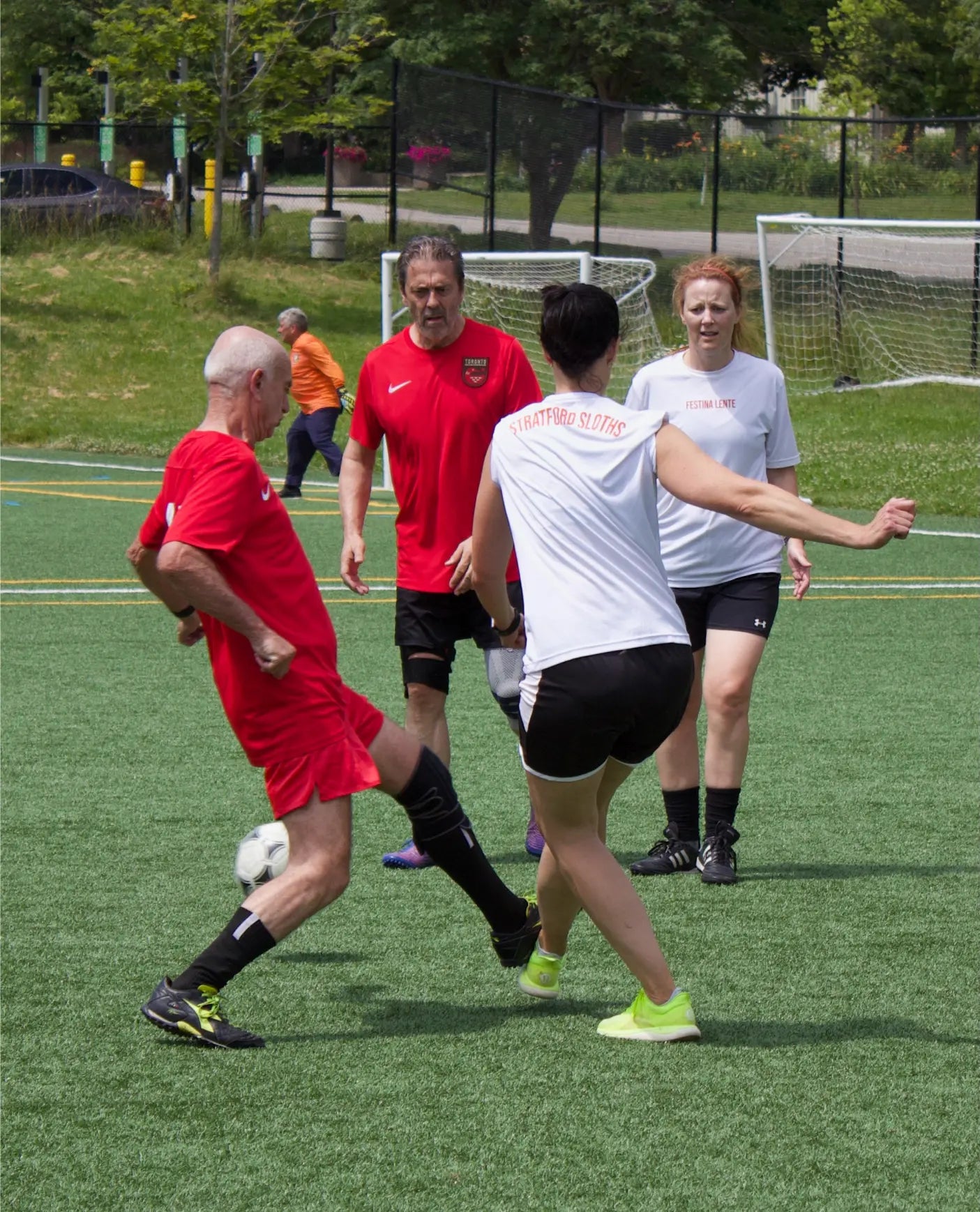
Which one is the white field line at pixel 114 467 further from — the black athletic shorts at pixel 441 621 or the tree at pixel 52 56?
the tree at pixel 52 56

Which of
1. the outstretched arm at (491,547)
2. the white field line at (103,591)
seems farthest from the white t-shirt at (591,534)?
the white field line at (103,591)

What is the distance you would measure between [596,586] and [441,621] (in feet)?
6.80

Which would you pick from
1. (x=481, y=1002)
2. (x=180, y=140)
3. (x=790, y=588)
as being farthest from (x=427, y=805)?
(x=180, y=140)

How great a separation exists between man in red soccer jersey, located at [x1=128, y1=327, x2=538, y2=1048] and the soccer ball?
0.32 m

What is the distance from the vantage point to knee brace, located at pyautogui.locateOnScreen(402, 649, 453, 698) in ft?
20.4

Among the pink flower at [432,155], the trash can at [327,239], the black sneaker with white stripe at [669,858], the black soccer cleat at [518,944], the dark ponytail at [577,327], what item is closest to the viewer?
the dark ponytail at [577,327]

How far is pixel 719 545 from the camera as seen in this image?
6125 millimetres

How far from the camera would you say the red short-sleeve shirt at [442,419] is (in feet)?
19.7

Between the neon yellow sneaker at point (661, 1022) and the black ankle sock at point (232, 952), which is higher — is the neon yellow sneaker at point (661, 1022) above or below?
below

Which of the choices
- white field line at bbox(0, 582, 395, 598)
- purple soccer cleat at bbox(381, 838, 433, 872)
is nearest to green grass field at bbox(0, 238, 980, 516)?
white field line at bbox(0, 582, 395, 598)

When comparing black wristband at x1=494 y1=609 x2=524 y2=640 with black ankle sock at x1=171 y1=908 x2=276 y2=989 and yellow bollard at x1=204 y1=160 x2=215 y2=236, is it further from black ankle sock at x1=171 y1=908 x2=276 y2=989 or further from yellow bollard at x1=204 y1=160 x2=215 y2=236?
yellow bollard at x1=204 y1=160 x2=215 y2=236

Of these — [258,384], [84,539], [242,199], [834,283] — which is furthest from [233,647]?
[242,199]

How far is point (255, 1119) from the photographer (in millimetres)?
3947

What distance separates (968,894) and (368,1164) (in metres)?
2.80
